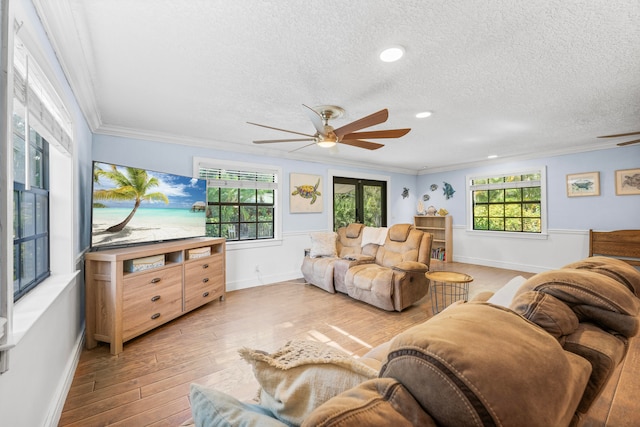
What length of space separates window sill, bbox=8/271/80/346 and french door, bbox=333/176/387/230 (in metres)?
4.33

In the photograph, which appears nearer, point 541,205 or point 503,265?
point 541,205

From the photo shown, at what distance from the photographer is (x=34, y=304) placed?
142 cm

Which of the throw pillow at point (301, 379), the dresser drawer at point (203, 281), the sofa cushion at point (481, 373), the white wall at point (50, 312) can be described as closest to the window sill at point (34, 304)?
the white wall at point (50, 312)

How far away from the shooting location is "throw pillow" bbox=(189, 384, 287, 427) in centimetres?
56

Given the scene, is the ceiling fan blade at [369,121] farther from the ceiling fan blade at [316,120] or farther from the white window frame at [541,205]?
the white window frame at [541,205]

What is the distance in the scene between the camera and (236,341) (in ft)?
8.39

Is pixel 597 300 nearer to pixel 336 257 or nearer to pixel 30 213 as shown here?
pixel 30 213

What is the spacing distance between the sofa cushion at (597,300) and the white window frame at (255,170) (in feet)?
13.0

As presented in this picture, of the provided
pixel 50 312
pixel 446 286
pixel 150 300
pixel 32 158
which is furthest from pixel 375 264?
pixel 32 158

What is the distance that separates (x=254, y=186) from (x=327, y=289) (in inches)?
78.2

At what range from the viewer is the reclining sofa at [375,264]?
3.32 meters

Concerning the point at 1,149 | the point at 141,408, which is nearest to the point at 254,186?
the point at 141,408

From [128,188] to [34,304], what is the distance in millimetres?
1560

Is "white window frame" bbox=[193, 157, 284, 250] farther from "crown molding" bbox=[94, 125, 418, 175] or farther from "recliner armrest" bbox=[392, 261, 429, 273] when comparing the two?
"recliner armrest" bbox=[392, 261, 429, 273]
